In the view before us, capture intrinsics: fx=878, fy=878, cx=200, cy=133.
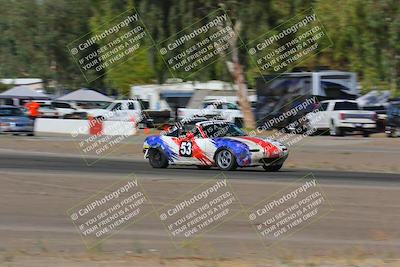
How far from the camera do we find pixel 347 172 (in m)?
22.4

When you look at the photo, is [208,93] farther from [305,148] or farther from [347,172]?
[347,172]

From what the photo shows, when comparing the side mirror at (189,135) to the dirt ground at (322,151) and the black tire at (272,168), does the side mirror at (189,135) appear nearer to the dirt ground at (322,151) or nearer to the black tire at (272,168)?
the black tire at (272,168)

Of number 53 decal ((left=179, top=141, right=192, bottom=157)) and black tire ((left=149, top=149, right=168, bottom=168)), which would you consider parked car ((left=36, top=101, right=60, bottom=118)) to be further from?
number 53 decal ((left=179, top=141, right=192, bottom=157))

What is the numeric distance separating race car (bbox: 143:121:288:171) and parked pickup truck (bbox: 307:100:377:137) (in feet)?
58.6

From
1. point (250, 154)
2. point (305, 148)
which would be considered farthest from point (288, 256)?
point (305, 148)

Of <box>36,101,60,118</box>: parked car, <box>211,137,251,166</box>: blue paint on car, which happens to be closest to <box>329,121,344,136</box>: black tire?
<box>211,137,251,166</box>: blue paint on car

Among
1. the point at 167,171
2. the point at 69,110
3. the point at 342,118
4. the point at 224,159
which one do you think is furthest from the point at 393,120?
the point at 69,110

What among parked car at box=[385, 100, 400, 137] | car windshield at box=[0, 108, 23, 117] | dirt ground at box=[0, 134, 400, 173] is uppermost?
car windshield at box=[0, 108, 23, 117]

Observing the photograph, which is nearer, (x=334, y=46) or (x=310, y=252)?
(x=310, y=252)

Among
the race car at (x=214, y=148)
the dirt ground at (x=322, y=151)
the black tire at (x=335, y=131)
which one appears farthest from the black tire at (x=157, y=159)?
the black tire at (x=335, y=131)

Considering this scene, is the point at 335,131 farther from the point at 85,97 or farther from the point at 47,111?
the point at 85,97

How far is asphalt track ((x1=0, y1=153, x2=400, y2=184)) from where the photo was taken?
1997 centimetres

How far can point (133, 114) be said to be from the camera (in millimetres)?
46656

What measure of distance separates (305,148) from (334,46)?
22135 mm
